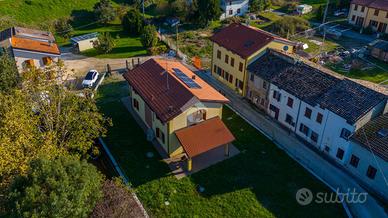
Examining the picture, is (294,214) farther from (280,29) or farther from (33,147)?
(280,29)

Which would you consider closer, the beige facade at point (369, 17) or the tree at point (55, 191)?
the tree at point (55, 191)

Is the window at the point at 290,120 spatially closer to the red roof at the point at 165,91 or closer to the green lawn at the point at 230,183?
the green lawn at the point at 230,183

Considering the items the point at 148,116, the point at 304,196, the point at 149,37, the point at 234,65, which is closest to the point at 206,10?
the point at 149,37

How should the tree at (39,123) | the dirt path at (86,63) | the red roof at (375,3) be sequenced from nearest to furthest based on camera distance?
the tree at (39,123)
the dirt path at (86,63)
the red roof at (375,3)

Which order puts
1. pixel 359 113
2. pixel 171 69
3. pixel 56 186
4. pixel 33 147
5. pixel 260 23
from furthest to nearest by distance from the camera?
pixel 260 23
pixel 171 69
pixel 359 113
pixel 33 147
pixel 56 186

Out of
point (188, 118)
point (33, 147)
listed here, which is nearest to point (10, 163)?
point (33, 147)

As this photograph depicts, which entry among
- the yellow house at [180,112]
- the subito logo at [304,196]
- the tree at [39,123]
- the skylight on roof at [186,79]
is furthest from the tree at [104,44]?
the subito logo at [304,196]

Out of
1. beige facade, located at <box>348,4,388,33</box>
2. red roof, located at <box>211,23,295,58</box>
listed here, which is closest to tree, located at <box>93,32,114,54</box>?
red roof, located at <box>211,23,295,58</box>
